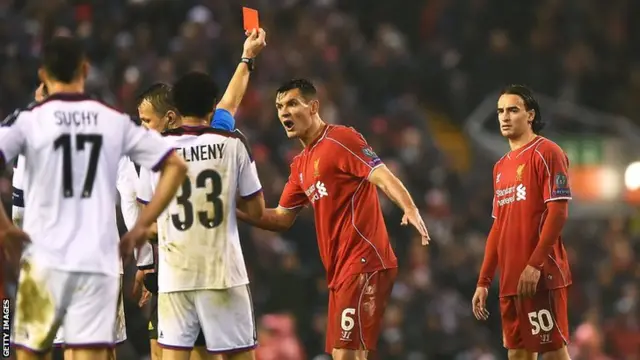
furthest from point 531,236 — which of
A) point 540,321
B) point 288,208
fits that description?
point 288,208

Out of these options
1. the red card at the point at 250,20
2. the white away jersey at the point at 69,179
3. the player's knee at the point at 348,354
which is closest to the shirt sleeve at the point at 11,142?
the white away jersey at the point at 69,179

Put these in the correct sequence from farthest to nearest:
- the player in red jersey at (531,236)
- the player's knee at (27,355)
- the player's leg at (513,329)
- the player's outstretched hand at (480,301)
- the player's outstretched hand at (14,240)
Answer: the player's outstretched hand at (480,301)
the player's leg at (513,329)
the player in red jersey at (531,236)
the player's knee at (27,355)
the player's outstretched hand at (14,240)

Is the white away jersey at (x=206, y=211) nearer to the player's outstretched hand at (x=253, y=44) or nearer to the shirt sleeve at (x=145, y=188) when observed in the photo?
the shirt sleeve at (x=145, y=188)

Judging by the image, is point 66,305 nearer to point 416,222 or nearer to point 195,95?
point 195,95

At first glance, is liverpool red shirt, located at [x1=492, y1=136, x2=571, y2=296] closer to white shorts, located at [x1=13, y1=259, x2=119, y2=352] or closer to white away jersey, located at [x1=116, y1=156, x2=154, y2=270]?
white away jersey, located at [x1=116, y1=156, x2=154, y2=270]

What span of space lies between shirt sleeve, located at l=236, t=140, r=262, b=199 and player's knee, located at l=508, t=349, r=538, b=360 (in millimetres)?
2341

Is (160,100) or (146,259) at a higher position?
(160,100)

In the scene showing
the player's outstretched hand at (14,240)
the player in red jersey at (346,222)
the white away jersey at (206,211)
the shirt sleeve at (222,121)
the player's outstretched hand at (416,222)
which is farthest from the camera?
the player in red jersey at (346,222)

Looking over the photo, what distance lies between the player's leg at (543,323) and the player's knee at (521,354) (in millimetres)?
108

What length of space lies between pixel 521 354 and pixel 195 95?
299cm

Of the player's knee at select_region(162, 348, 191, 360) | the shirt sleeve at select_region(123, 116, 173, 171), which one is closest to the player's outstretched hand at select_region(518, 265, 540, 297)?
the player's knee at select_region(162, 348, 191, 360)

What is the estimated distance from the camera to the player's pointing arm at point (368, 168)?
355 inches

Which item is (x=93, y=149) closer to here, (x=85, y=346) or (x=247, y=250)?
(x=85, y=346)

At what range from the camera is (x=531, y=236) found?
9.44 metres
